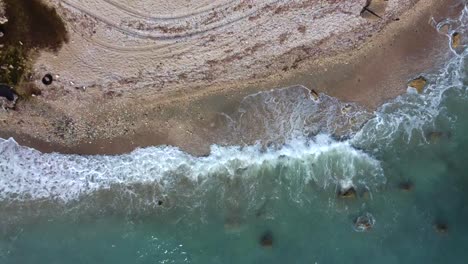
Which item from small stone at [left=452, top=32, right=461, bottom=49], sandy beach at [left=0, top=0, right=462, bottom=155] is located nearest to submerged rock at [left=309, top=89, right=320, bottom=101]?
sandy beach at [left=0, top=0, right=462, bottom=155]

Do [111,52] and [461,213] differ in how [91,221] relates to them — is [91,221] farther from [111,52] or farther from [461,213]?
[461,213]

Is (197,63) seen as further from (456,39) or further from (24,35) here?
(456,39)

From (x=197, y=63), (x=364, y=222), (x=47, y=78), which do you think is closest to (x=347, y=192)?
(x=364, y=222)

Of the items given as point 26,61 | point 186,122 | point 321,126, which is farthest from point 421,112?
point 26,61

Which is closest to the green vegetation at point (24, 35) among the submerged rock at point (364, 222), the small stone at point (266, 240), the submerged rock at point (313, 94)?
the submerged rock at point (313, 94)

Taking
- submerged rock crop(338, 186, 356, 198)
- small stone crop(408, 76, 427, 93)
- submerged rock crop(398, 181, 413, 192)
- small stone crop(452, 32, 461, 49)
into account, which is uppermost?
small stone crop(452, 32, 461, 49)

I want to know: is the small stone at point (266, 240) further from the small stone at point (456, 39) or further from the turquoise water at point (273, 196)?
the small stone at point (456, 39)

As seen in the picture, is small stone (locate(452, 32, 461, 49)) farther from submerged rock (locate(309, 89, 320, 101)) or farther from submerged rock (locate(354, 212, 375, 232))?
submerged rock (locate(354, 212, 375, 232))
